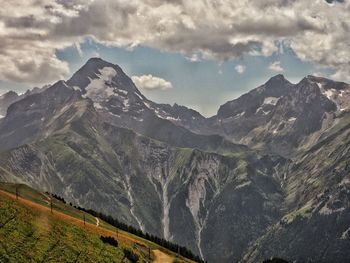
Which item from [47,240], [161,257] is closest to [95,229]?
[161,257]

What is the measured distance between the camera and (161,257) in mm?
165000

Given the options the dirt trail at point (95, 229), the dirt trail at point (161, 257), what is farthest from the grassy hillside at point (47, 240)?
the dirt trail at point (161, 257)

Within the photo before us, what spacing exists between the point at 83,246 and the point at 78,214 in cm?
7758

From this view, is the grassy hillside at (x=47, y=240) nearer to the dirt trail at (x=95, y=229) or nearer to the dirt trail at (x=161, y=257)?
the dirt trail at (x=95, y=229)

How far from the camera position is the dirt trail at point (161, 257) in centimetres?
15932

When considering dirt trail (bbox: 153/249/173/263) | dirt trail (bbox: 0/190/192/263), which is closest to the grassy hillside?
dirt trail (bbox: 0/190/192/263)

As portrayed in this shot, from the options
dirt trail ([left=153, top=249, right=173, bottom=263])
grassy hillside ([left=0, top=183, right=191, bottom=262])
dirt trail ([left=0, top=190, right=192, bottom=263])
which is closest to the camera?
grassy hillside ([left=0, top=183, right=191, bottom=262])

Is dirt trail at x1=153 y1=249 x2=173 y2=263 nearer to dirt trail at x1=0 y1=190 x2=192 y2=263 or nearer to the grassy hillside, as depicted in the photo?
dirt trail at x1=0 y1=190 x2=192 y2=263

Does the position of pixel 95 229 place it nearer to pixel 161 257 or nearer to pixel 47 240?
pixel 161 257

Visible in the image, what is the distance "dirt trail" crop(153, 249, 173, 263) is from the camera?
15932 centimetres

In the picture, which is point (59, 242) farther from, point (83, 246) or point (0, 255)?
point (0, 255)

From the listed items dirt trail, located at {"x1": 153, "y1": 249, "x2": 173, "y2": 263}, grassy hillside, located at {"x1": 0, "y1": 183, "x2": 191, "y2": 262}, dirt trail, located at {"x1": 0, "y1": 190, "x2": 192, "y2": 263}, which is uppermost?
grassy hillside, located at {"x1": 0, "y1": 183, "x2": 191, "y2": 262}

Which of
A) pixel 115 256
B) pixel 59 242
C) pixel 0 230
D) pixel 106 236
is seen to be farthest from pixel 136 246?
pixel 0 230

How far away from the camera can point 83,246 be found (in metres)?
123
